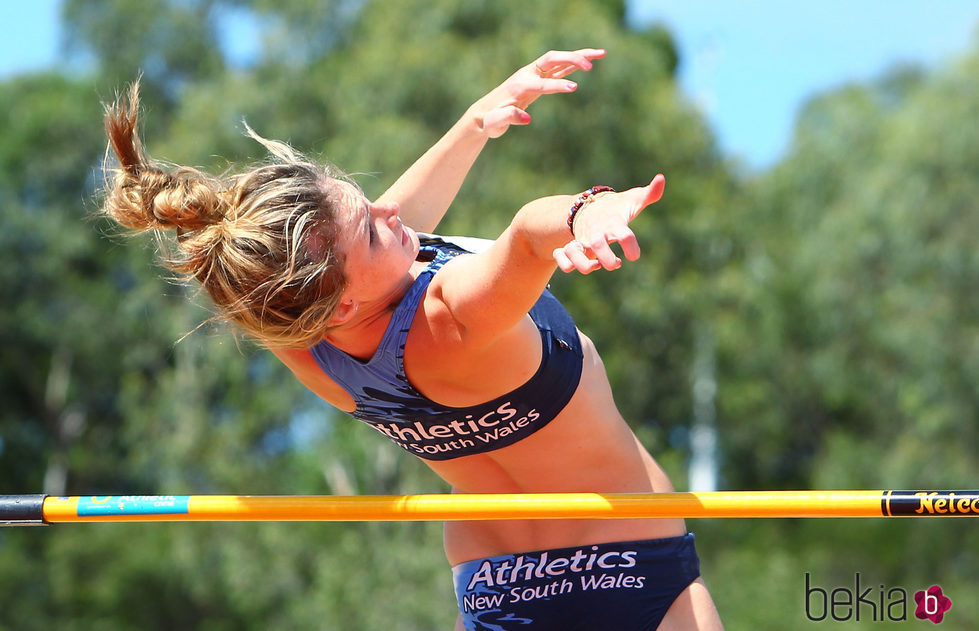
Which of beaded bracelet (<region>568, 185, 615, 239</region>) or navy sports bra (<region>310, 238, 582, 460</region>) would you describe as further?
navy sports bra (<region>310, 238, 582, 460</region>)

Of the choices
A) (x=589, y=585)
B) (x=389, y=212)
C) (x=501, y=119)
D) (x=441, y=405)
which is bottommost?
(x=589, y=585)

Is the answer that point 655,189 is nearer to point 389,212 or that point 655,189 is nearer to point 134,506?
point 389,212

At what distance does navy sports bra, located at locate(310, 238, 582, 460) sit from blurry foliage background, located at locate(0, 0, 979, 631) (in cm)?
961

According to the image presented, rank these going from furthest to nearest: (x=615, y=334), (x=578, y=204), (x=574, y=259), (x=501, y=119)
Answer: (x=615, y=334)
(x=501, y=119)
(x=578, y=204)
(x=574, y=259)

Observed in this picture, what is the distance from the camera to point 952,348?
14344mm

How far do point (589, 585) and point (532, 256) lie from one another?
0.96m

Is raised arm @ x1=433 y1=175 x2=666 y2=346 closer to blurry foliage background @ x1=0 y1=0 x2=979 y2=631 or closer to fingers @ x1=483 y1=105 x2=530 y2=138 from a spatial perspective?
fingers @ x1=483 y1=105 x2=530 y2=138

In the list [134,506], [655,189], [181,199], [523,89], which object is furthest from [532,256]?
[134,506]

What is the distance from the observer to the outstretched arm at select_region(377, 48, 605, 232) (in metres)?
3.11

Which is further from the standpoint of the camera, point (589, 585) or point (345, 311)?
point (589, 585)

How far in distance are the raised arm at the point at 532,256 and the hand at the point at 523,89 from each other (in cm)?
68

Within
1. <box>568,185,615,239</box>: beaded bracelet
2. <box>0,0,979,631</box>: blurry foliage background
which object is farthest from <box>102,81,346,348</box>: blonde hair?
<box>0,0,979,631</box>: blurry foliage background

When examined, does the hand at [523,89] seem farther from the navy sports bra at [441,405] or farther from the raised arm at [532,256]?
the raised arm at [532,256]

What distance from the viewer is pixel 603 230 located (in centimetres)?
211
